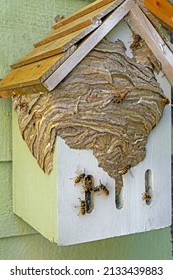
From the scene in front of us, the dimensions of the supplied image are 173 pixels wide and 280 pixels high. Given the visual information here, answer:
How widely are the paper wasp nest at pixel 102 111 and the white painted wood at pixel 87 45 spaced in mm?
25

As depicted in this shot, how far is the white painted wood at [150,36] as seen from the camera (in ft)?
2.42

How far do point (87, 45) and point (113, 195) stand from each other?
318mm

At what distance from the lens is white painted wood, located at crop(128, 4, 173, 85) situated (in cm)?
74

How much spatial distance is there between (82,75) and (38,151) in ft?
0.60

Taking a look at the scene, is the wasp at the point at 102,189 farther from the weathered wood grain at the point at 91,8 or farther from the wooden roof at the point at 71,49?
the weathered wood grain at the point at 91,8

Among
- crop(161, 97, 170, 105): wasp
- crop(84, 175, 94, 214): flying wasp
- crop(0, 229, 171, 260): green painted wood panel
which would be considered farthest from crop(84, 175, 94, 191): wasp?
crop(0, 229, 171, 260): green painted wood panel

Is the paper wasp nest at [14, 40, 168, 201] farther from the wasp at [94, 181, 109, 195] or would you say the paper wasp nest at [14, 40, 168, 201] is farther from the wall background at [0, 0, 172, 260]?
the wall background at [0, 0, 172, 260]

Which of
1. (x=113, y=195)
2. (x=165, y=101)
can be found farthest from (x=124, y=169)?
(x=165, y=101)

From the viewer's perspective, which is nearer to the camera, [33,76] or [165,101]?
[33,76]

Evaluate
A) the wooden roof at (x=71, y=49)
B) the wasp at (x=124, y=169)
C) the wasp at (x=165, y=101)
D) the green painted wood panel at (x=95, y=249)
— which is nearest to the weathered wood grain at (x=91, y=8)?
the wooden roof at (x=71, y=49)

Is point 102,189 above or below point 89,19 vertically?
below

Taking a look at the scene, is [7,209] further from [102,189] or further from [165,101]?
[165,101]

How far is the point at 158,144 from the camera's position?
0.82 m

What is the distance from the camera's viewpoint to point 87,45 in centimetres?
69
